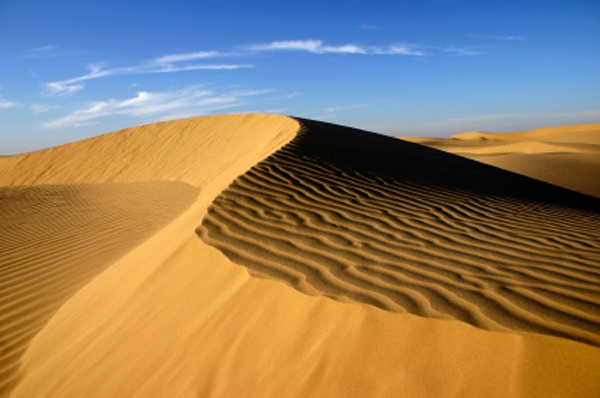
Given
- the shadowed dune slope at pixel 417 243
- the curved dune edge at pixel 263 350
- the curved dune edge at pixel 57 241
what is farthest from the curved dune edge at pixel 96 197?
the shadowed dune slope at pixel 417 243

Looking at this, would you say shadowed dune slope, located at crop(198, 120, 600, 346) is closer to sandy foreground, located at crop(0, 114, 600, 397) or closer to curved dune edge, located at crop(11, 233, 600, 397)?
sandy foreground, located at crop(0, 114, 600, 397)

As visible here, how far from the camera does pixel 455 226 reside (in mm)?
3875

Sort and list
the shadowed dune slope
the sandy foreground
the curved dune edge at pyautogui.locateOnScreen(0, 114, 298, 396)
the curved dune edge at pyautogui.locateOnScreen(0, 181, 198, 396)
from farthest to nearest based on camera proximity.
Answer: the curved dune edge at pyautogui.locateOnScreen(0, 114, 298, 396)
the curved dune edge at pyautogui.locateOnScreen(0, 181, 198, 396)
the shadowed dune slope
the sandy foreground

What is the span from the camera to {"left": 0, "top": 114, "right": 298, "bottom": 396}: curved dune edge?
14.1 feet

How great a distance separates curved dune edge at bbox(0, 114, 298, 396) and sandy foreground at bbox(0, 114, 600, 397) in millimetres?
48

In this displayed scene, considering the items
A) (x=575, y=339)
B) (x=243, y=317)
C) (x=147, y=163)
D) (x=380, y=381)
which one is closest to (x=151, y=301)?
(x=243, y=317)

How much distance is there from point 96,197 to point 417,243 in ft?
32.2

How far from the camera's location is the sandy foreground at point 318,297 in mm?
1887

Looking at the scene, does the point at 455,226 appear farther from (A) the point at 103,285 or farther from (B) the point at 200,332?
(A) the point at 103,285

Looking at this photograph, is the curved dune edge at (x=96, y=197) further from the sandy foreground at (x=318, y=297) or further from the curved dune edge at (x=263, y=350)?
the curved dune edge at (x=263, y=350)

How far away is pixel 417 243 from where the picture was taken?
3.30m

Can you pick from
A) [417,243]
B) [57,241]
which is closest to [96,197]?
[57,241]

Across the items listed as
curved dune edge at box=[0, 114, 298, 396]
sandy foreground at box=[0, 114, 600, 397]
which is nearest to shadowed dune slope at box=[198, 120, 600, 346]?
sandy foreground at box=[0, 114, 600, 397]

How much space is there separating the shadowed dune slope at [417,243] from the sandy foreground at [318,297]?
0.02 m
